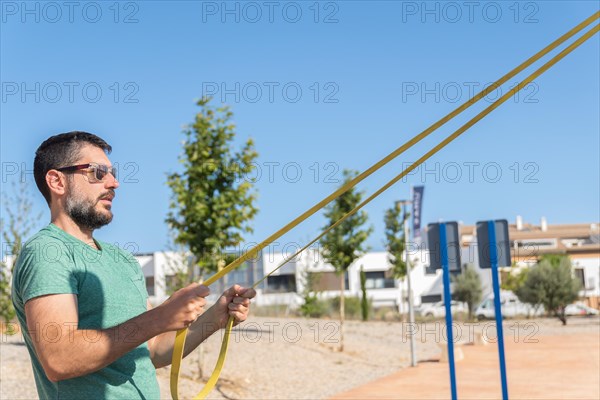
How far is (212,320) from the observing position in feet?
10.4

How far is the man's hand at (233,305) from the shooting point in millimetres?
3080

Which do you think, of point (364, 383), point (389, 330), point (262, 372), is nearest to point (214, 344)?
point (262, 372)

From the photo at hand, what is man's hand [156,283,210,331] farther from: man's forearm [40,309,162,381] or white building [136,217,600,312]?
white building [136,217,600,312]

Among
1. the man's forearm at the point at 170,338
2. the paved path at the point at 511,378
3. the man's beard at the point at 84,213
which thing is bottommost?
the paved path at the point at 511,378

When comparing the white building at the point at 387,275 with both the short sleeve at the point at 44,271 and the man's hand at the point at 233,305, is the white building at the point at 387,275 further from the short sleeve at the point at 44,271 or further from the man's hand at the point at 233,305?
the short sleeve at the point at 44,271

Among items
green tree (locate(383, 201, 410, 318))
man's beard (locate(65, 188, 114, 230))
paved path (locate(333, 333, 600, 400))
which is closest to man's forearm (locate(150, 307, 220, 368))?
man's beard (locate(65, 188, 114, 230))

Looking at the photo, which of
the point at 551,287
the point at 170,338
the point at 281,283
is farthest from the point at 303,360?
the point at 281,283

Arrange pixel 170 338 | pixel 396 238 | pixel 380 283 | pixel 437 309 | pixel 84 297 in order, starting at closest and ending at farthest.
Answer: pixel 84 297 < pixel 170 338 < pixel 396 238 < pixel 437 309 < pixel 380 283

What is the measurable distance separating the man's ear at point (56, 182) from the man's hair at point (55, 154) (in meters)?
0.02

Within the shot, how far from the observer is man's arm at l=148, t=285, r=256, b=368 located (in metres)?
3.09

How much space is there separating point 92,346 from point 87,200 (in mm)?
664

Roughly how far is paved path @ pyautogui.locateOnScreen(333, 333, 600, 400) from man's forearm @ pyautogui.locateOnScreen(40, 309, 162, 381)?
12.2 meters

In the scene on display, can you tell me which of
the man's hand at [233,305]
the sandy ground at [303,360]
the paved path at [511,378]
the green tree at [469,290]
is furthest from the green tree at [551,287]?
the man's hand at [233,305]

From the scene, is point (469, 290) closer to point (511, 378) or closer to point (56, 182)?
point (511, 378)
